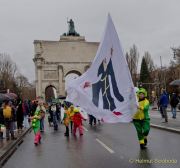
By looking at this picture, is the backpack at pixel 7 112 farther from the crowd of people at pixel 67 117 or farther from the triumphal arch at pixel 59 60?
the triumphal arch at pixel 59 60

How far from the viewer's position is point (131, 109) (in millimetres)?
10266

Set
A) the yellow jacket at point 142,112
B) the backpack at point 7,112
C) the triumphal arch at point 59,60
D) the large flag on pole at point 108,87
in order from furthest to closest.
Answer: the triumphal arch at point 59,60 → the backpack at point 7,112 → the yellow jacket at point 142,112 → the large flag on pole at point 108,87

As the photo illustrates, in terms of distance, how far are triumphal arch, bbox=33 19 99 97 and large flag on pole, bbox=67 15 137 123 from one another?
255 ft

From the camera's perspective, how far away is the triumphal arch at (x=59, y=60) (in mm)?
88688

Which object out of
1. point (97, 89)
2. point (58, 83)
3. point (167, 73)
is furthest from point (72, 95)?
point (167, 73)

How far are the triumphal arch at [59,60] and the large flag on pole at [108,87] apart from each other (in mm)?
77754

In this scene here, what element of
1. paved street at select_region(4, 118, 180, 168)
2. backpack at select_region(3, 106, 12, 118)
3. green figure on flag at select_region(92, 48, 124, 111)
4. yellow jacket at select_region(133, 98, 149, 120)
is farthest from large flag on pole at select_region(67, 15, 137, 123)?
backpack at select_region(3, 106, 12, 118)

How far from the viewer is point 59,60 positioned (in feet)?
293

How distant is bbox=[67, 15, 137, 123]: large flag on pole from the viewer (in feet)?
33.6

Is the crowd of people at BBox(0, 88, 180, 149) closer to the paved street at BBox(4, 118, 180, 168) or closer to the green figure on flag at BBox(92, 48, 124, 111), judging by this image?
the paved street at BBox(4, 118, 180, 168)

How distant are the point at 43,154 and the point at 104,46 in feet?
13.0

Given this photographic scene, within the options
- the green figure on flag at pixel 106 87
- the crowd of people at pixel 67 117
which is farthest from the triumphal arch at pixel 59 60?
the green figure on flag at pixel 106 87

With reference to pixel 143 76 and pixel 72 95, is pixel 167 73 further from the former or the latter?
pixel 72 95

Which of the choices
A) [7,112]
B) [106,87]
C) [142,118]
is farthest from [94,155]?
[7,112]
